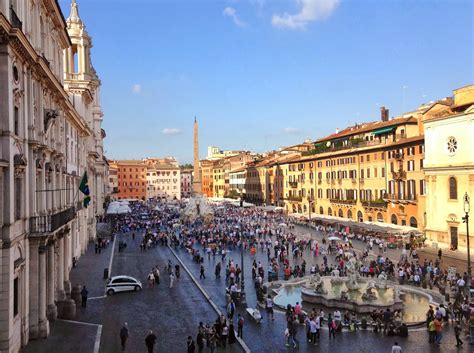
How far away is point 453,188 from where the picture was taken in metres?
41.3

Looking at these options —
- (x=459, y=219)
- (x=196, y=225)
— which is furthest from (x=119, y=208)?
(x=459, y=219)

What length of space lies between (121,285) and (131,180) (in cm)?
13680

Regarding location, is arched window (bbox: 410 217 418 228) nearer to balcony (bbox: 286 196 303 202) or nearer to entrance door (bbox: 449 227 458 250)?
entrance door (bbox: 449 227 458 250)

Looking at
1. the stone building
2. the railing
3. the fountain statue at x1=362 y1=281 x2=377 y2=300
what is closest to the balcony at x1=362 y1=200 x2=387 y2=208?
the fountain statue at x1=362 y1=281 x2=377 y2=300

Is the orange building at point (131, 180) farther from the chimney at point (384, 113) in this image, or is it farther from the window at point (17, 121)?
the window at point (17, 121)

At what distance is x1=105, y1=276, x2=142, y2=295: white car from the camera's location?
27.6m

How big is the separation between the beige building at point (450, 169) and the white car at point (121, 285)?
26132 millimetres

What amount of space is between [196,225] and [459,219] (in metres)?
34.6

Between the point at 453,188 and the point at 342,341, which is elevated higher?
the point at 453,188

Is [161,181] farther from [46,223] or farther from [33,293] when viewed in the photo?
[33,293]

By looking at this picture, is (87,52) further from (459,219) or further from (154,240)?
(459,219)

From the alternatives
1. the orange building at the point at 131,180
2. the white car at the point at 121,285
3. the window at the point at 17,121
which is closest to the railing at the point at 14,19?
the window at the point at 17,121

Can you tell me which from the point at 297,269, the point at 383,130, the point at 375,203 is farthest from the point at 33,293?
the point at 383,130

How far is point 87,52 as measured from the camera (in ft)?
154
